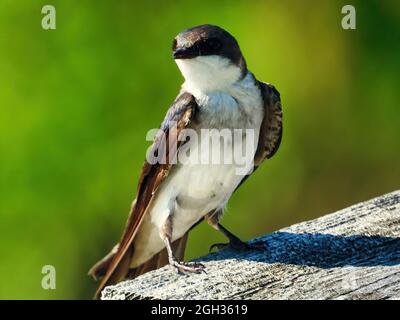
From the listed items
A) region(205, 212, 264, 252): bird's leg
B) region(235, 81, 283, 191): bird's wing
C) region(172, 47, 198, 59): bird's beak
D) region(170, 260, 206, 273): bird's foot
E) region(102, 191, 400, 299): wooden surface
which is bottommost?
region(205, 212, 264, 252): bird's leg

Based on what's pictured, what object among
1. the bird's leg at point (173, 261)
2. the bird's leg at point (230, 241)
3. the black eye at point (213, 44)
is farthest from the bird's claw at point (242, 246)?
the black eye at point (213, 44)

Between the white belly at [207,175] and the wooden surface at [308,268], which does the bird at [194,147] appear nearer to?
the white belly at [207,175]

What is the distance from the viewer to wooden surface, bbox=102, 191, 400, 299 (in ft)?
7.02

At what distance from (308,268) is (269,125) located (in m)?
1.18

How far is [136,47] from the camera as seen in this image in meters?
3.72

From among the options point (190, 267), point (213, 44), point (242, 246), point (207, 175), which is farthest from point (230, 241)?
point (213, 44)

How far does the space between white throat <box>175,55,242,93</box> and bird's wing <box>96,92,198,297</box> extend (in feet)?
0.16

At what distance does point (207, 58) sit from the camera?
329cm

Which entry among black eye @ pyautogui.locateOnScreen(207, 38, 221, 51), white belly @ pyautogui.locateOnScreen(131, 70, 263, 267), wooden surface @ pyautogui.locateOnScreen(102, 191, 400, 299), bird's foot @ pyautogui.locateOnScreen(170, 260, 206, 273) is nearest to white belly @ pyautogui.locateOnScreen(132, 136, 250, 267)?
white belly @ pyautogui.locateOnScreen(131, 70, 263, 267)

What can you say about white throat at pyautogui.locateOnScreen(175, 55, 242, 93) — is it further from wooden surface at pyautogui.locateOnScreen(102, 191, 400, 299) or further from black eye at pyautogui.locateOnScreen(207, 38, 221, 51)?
wooden surface at pyautogui.locateOnScreen(102, 191, 400, 299)

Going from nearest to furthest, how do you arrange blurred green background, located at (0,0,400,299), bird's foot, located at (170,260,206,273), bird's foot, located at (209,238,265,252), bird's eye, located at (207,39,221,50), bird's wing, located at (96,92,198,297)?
1. bird's foot, located at (170,260,206,273)
2. bird's foot, located at (209,238,265,252)
3. bird's wing, located at (96,92,198,297)
4. bird's eye, located at (207,39,221,50)
5. blurred green background, located at (0,0,400,299)

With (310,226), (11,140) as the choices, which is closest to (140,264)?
(11,140)
